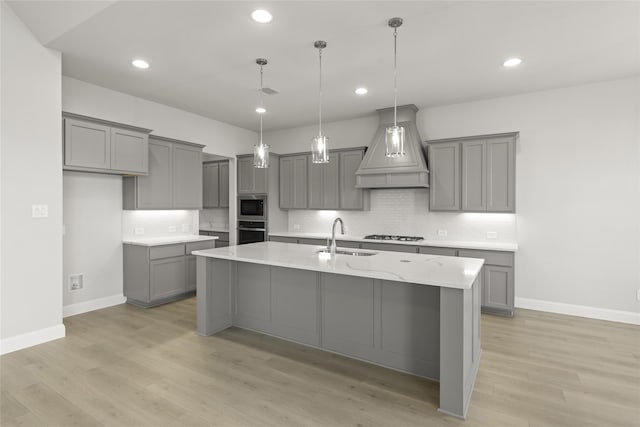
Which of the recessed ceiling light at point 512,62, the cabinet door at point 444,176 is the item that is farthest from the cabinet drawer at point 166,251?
the recessed ceiling light at point 512,62

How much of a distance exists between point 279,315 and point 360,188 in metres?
2.81

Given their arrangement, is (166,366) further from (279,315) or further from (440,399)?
(440,399)

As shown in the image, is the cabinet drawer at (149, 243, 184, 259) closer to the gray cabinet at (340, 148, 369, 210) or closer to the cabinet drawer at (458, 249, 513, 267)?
the gray cabinet at (340, 148, 369, 210)

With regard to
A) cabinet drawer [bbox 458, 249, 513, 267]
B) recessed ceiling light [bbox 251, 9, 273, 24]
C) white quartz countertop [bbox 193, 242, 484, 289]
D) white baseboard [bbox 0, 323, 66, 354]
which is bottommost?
white baseboard [bbox 0, 323, 66, 354]

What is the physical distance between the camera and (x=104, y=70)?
3.97m

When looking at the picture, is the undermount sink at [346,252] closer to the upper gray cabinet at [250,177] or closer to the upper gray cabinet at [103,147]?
the upper gray cabinet at [103,147]

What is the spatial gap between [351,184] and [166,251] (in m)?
3.07

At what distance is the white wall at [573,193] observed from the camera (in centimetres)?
420

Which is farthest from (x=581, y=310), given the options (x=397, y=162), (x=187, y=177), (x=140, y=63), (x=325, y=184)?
(x=140, y=63)

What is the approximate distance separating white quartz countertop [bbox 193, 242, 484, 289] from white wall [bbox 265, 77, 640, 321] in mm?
2270

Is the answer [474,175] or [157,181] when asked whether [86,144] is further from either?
[474,175]

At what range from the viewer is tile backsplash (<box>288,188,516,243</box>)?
195 inches

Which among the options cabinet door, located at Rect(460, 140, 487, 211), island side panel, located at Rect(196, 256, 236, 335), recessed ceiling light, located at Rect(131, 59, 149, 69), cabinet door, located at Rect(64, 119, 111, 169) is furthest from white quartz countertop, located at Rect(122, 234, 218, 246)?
cabinet door, located at Rect(460, 140, 487, 211)

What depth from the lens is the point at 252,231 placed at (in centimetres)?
648
